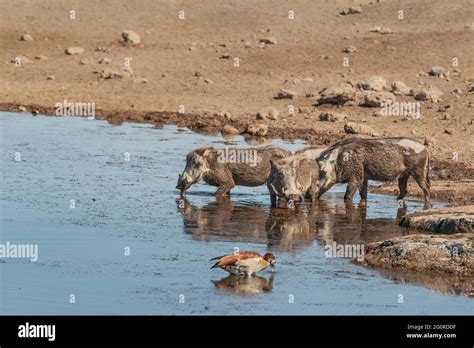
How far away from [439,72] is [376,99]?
174 inches

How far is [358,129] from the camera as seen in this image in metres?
29.7

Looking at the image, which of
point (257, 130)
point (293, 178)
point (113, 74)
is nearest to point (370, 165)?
point (293, 178)

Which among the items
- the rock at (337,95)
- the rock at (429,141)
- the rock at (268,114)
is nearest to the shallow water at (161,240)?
the rock at (429,141)

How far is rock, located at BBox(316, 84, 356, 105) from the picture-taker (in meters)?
33.1

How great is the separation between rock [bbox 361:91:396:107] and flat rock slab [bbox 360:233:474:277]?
14639mm

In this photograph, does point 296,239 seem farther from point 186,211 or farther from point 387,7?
point 387,7

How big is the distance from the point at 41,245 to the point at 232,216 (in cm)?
376

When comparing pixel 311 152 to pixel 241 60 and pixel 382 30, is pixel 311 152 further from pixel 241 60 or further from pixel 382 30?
pixel 382 30

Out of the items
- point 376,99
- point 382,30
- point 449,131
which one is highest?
point 382,30

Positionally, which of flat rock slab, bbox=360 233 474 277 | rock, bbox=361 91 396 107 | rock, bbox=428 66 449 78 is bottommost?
flat rock slab, bbox=360 233 474 277

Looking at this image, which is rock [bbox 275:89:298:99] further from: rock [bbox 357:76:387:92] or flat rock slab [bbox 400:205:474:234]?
flat rock slab [bbox 400:205:474:234]

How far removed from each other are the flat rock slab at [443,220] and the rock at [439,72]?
16.1 meters

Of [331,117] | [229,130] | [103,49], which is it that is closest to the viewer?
[229,130]

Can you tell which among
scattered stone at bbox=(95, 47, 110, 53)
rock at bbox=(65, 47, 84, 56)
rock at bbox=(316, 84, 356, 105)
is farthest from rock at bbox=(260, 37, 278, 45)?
rock at bbox=(316, 84, 356, 105)
